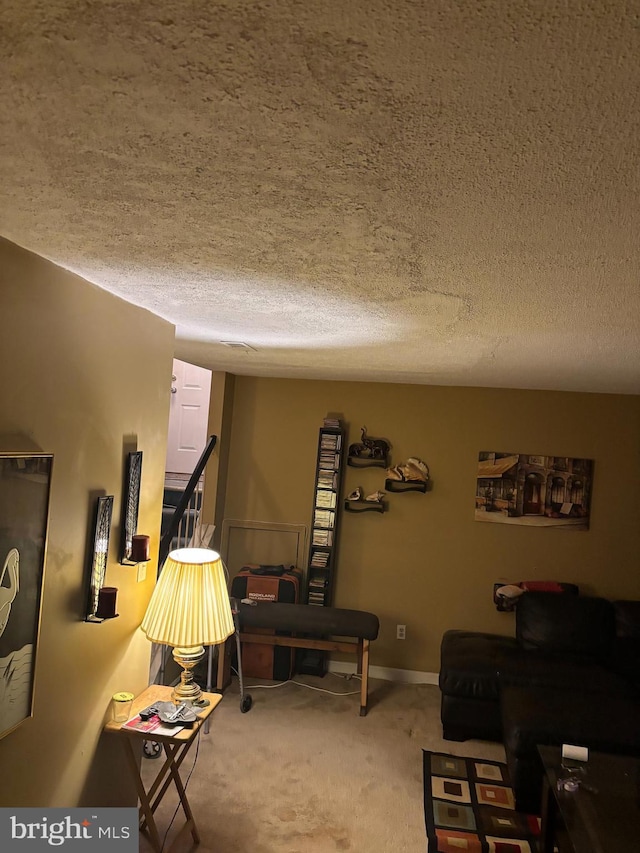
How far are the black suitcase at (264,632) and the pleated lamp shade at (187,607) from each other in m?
2.19

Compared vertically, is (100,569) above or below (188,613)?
above

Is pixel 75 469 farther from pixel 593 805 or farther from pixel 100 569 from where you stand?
pixel 593 805

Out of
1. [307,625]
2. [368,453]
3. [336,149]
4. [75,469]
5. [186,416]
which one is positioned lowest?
[307,625]

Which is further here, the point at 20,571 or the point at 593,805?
the point at 593,805

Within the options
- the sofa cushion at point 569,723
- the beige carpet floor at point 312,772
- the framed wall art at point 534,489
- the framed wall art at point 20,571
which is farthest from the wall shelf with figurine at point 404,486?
the framed wall art at point 20,571

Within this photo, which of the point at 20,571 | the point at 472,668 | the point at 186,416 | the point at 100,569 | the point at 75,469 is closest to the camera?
the point at 20,571

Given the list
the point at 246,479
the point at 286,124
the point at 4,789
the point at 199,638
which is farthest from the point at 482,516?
the point at 286,124

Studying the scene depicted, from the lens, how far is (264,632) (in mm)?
4910

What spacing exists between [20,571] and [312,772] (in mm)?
2532

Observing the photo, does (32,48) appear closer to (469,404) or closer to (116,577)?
(116,577)

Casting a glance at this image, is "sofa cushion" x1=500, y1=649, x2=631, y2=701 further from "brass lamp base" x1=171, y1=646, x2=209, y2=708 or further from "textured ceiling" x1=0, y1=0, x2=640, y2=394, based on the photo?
"textured ceiling" x1=0, y1=0, x2=640, y2=394

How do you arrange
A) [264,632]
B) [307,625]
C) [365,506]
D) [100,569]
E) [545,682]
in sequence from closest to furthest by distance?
[100,569] → [545,682] → [307,625] → [264,632] → [365,506]

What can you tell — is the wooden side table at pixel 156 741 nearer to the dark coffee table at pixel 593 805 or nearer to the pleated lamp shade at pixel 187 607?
the pleated lamp shade at pixel 187 607

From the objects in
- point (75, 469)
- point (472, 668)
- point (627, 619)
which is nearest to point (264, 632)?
point (472, 668)
